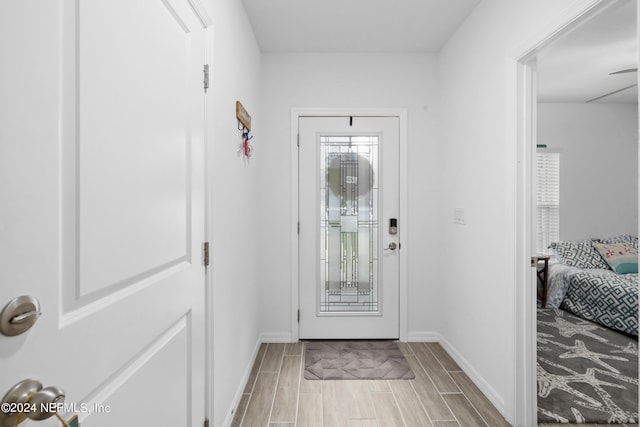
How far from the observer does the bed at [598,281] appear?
328 cm

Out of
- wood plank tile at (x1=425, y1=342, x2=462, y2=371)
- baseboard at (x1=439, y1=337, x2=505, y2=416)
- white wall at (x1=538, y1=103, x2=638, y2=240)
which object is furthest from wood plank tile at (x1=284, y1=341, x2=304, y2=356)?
white wall at (x1=538, y1=103, x2=638, y2=240)

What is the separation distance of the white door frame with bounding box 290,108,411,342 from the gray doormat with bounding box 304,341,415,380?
263 millimetres

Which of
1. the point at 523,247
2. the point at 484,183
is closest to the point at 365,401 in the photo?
the point at 523,247

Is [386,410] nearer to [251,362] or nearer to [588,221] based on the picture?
[251,362]

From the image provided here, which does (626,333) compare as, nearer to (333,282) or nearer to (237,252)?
(333,282)

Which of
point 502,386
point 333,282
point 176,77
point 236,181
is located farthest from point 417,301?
point 176,77

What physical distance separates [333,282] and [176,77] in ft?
7.55

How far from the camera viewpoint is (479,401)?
2137 mm

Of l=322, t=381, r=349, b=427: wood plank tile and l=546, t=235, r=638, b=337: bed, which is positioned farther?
l=546, t=235, r=638, b=337: bed

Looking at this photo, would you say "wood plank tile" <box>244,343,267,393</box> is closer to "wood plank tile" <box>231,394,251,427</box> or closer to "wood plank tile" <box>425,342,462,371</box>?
"wood plank tile" <box>231,394,251,427</box>

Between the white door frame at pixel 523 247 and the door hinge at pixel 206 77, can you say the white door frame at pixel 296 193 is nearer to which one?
the white door frame at pixel 523 247

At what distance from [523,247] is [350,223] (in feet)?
4.85

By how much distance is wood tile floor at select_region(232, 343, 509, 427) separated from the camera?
1.94 meters

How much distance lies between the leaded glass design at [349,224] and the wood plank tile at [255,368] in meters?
0.61
